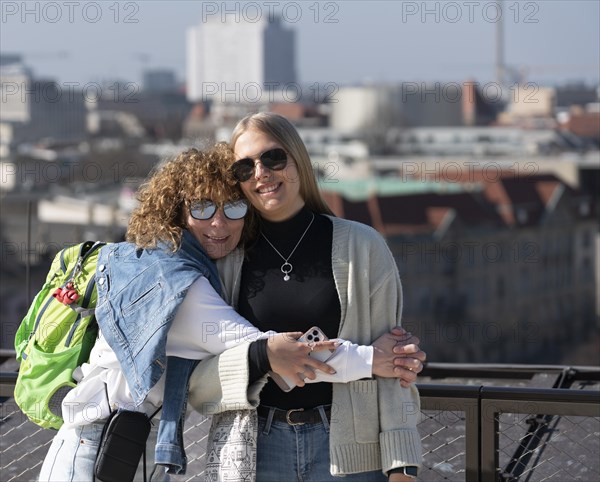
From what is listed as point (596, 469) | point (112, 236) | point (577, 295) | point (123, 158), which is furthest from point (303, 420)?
point (123, 158)

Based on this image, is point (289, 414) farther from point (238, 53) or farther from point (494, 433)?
point (238, 53)

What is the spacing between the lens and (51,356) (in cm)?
246

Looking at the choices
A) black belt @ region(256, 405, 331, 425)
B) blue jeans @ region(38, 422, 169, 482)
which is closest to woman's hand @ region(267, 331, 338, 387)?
black belt @ region(256, 405, 331, 425)

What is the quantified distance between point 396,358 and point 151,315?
49 cm

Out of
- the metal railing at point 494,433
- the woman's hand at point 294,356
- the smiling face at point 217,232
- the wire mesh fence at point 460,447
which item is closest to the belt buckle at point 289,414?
the woman's hand at point 294,356

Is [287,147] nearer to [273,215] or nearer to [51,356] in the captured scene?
[273,215]

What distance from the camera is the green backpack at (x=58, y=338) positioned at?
2459 millimetres

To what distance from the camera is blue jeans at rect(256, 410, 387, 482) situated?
2.38 meters

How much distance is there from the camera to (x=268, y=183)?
8.02ft

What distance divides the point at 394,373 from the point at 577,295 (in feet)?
152

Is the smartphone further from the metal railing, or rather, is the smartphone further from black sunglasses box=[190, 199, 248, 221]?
the metal railing

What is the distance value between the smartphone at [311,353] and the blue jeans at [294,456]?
90 millimetres

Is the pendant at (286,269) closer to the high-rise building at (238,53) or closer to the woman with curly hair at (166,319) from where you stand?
the woman with curly hair at (166,319)

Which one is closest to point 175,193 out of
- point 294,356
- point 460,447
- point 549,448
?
point 294,356
